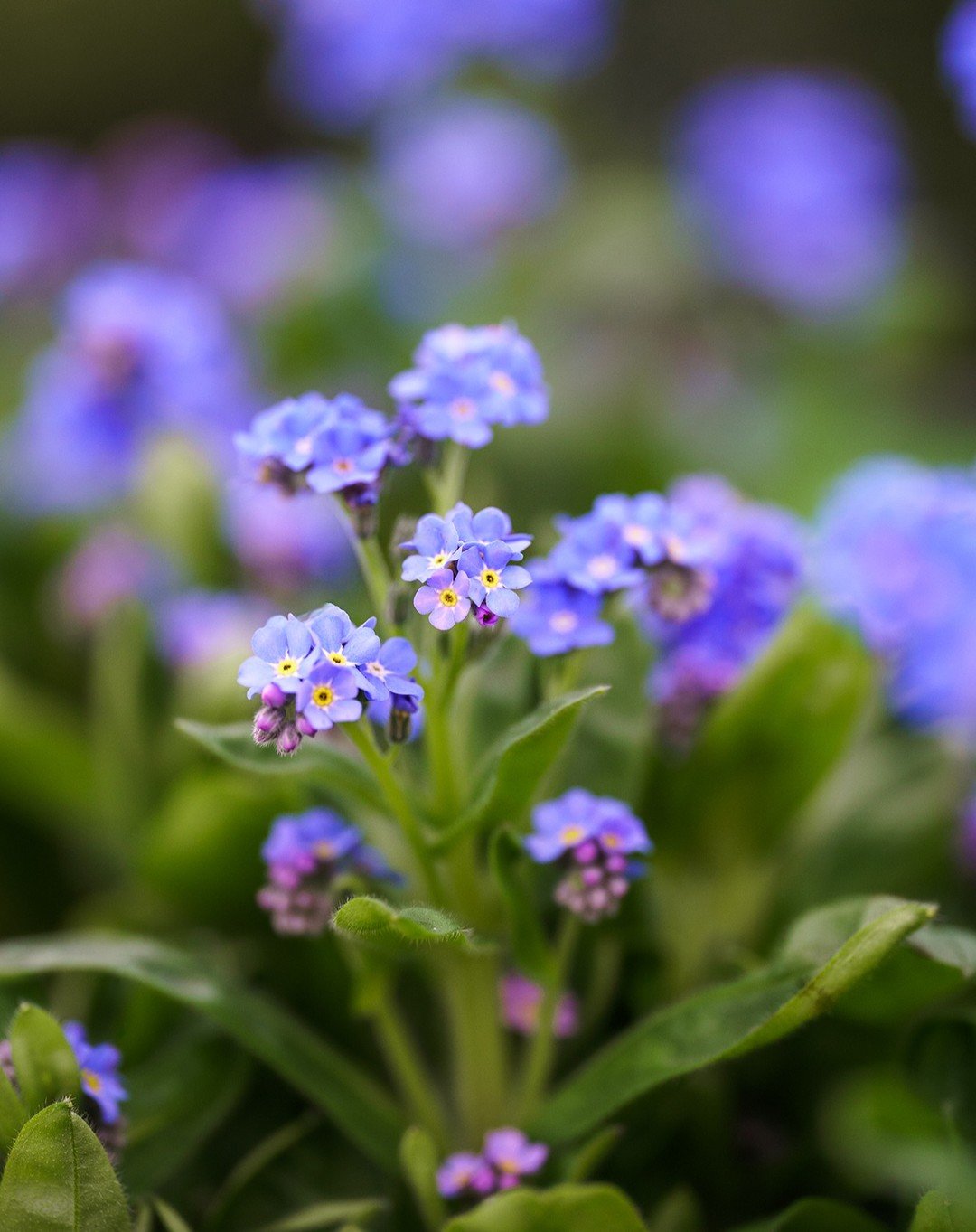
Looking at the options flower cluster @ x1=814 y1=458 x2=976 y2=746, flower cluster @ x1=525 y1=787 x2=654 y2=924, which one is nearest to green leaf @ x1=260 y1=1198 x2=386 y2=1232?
flower cluster @ x1=525 y1=787 x2=654 y2=924

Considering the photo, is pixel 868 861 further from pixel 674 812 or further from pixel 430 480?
pixel 430 480

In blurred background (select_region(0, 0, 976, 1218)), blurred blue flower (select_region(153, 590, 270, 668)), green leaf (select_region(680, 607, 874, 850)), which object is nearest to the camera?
green leaf (select_region(680, 607, 874, 850))

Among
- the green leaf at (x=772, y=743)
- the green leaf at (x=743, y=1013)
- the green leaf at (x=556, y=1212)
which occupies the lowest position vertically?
the green leaf at (x=556, y=1212)

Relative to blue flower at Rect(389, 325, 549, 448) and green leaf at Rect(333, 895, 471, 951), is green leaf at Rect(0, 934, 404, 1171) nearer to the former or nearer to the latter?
green leaf at Rect(333, 895, 471, 951)

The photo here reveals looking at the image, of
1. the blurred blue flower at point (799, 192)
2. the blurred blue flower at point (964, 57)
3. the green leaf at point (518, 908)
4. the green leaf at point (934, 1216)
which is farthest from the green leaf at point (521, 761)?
the blurred blue flower at point (799, 192)

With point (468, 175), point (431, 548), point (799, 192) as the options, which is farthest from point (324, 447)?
point (799, 192)

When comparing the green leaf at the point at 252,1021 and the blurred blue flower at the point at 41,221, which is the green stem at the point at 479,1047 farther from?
the blurred blue flower at the point at 41,221
